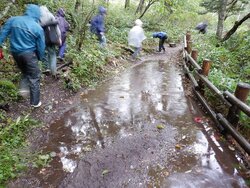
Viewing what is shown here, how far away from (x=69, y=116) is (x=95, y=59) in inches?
147

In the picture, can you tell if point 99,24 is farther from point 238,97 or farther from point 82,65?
point 238,97

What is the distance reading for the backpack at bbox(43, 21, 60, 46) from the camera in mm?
7128

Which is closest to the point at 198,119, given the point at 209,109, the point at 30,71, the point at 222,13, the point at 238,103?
the point at 209,109

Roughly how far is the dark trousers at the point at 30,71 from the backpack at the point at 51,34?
1555 millimetres

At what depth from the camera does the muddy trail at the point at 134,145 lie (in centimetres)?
396

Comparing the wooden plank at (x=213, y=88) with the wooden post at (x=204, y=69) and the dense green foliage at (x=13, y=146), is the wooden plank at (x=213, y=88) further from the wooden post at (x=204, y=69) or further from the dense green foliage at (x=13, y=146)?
the dense green foliage at (x=13, y=146)

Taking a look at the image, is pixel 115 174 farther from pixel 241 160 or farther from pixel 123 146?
pixel 241 160

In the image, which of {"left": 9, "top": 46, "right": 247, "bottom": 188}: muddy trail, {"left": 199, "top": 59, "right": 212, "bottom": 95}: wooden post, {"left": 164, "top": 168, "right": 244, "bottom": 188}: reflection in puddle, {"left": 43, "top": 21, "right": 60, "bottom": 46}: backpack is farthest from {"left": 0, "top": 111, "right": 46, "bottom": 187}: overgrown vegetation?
{"left": 199, "top": 59, "right": 212, "bottom": 95}: wooden post

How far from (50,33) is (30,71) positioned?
1869 mm

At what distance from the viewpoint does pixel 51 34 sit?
23.7 feet

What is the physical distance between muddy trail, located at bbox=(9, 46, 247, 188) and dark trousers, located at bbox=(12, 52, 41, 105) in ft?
2.56

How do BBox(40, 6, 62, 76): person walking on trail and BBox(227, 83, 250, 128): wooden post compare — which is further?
BBox(40, 6, 62, 76): person walking on trail

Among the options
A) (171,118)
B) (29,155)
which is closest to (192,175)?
(171,118)

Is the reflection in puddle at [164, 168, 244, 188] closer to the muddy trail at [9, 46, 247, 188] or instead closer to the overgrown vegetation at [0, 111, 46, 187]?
the muddy trail at [9, 46, 247, 188]
